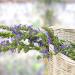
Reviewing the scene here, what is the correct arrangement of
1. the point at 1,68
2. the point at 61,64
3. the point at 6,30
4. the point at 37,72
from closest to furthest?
the point at 61,64, the point at 6,30, the point at 37,72, the point at 1,68

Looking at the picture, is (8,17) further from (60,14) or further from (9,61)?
(9,61)

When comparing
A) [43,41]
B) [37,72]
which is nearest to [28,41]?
[43,41]

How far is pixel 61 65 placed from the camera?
760 millimetres

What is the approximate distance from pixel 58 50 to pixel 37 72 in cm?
106

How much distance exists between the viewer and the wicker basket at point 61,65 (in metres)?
0.72

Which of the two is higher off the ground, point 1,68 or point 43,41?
point 43,41

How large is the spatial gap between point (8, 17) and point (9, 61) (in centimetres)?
154

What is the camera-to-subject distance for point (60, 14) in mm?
3377

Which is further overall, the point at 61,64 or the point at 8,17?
the point at 8,17

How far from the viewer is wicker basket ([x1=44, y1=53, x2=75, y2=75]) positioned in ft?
2.37

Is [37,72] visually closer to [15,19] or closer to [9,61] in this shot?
[9,61]

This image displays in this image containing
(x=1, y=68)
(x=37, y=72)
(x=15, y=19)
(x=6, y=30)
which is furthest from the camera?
(x=15, y=19)

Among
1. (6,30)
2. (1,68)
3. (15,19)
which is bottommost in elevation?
(1,68)

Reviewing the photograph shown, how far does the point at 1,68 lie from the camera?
213 centimetres
